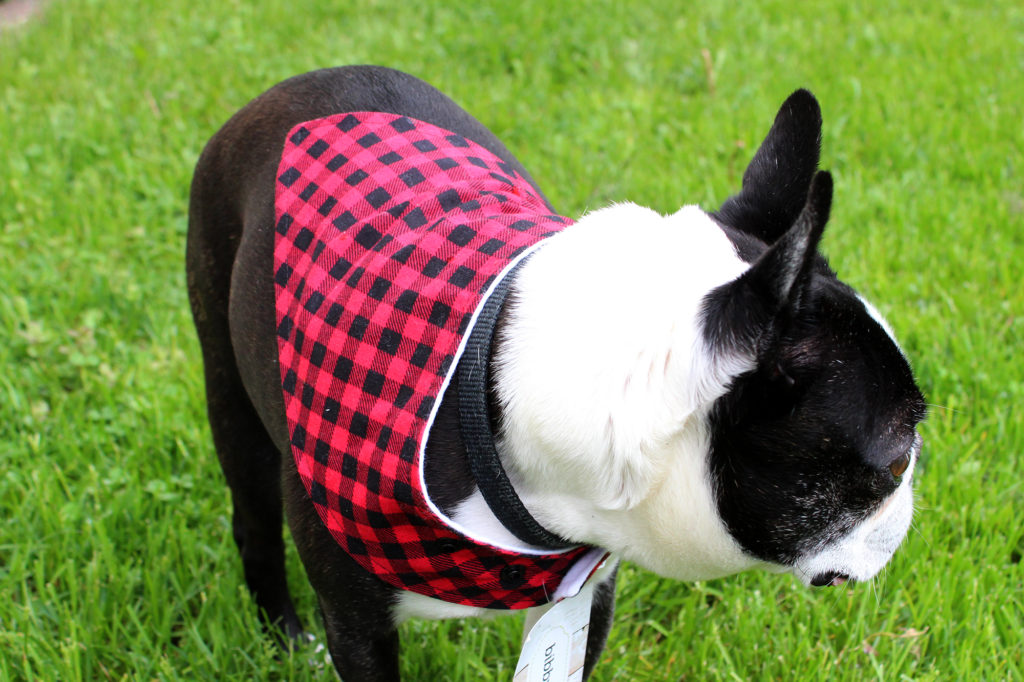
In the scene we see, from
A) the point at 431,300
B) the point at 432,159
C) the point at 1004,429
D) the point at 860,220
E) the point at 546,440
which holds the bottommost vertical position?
the point at 1004,429

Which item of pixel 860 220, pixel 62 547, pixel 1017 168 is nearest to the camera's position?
pixel 62 547

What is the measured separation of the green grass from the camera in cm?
253

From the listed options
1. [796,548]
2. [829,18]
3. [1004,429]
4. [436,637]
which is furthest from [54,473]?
[829,18]

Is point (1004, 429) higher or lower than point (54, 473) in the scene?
higher

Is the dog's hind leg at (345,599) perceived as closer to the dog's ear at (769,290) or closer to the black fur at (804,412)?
the black fur at (804,412)

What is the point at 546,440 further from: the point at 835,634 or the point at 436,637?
the point at 835,634

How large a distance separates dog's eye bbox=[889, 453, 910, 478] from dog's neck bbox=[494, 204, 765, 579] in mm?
294

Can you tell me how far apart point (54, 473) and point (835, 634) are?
2.33m

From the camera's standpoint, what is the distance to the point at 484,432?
5.25 feet

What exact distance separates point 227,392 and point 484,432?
1102mm

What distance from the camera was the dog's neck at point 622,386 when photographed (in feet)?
4.83

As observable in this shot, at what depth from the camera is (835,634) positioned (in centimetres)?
255

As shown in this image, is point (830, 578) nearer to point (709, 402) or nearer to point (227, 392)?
point (709, 402)

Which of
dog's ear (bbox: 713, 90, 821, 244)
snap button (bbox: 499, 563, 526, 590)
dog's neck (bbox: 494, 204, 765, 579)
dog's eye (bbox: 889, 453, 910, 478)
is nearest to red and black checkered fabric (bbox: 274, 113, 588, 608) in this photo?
snap button (bbox: 499, 563, 526, 590)
